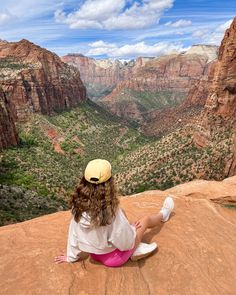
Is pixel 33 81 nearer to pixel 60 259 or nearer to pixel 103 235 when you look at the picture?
pixel 60 259

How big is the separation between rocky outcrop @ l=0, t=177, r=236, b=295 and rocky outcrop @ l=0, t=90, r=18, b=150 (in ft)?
216

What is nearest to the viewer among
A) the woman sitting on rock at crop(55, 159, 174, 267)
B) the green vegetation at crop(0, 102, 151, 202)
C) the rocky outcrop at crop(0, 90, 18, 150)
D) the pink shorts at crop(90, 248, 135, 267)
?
the woman sitting on rock at crop(55, 159, 174, 267)

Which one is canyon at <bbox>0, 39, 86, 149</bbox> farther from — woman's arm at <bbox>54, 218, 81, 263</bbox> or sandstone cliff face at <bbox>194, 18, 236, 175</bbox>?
woman's arm at <bbox>54, 218, 81, 263</bbox>

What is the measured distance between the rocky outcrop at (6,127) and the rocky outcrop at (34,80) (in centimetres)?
1944

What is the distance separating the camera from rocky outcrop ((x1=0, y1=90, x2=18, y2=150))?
73312 mm

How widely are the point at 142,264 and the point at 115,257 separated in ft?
2.39

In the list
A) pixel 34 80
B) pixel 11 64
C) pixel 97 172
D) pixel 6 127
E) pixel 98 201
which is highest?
pixel 97 172

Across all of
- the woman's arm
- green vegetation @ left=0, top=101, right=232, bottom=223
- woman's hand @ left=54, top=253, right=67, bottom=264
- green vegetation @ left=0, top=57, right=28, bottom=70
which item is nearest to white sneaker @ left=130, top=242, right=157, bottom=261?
the woman's arm

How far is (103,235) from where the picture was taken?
24.3 ft

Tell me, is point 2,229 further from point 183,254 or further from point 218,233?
point 218,233

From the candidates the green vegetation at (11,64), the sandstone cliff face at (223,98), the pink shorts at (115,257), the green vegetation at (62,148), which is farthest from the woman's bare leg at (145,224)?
the green vegetation at (11,64)

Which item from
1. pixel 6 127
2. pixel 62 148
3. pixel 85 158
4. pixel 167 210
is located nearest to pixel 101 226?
pixel 167 210

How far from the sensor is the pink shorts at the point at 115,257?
25.4ft

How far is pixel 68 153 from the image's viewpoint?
319 feet
